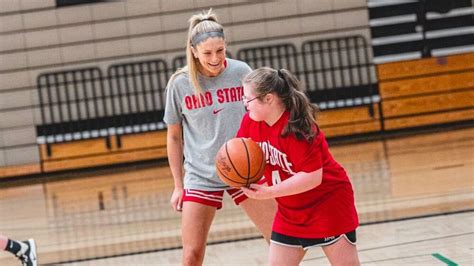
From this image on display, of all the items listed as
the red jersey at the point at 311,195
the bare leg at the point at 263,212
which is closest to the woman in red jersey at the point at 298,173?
the red jersey at the point at 311,195

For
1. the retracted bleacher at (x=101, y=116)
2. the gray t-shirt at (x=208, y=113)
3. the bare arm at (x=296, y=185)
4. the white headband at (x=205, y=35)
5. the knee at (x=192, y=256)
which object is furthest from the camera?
the retracted bleacher at (x=101, y=116)

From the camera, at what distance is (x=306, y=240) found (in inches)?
178

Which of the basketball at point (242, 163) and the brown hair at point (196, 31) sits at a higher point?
the brown hair at point (196, 31)

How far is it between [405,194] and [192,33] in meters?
5.17

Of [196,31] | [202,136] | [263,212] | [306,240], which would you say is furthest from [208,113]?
[306,240]

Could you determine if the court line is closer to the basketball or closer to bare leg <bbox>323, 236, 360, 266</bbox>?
bare leg <bbox>323, 236, 360, 266</bbox>

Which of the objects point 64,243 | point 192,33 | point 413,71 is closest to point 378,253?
point 192,33

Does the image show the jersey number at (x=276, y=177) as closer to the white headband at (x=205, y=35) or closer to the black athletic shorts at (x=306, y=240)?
the black athletic shorts at (x=306, y=240)

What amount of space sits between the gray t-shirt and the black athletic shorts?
3.16 feet

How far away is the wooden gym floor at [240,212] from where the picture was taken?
759 cm

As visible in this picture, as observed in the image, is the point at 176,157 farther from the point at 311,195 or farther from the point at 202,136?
the point at 311,195

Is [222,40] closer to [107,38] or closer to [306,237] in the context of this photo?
[306,237]

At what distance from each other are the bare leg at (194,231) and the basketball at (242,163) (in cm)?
79

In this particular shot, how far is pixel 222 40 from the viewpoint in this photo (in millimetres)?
5262
